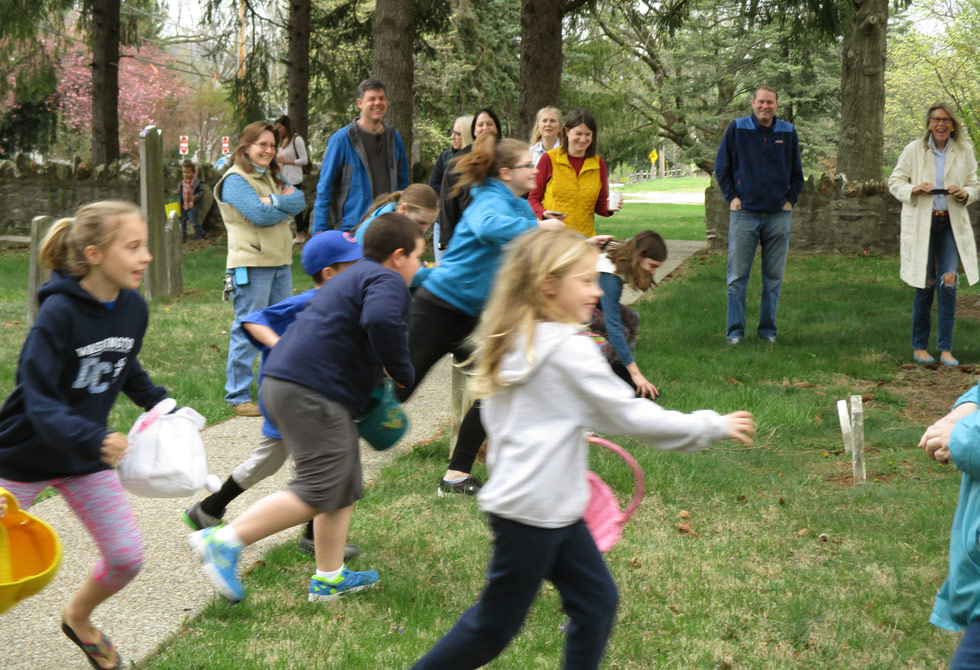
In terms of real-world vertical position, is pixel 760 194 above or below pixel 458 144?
below

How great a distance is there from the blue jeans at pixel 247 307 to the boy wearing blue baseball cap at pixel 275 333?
237 cm

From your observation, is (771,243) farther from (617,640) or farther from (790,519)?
(617,640)

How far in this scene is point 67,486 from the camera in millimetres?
3330

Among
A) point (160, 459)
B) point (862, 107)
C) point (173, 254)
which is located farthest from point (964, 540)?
point (862, 107)

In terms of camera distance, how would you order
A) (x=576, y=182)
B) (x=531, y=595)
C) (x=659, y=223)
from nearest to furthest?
(x=531, y=595) < (x=576, y=182) < (x=659, y=223)

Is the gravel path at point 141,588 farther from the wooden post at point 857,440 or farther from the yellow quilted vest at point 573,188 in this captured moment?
the wooden post at point 857,440

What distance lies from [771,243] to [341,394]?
21.5 feet

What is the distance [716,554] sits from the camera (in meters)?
4.69

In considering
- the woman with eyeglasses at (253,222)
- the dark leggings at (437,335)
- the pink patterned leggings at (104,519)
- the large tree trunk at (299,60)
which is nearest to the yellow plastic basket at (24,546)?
the pink patterned leggings at (104,519)

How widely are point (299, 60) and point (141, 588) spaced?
49.0ft

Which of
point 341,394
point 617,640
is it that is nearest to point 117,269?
point 341,394

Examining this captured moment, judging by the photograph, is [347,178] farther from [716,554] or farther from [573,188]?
[716,554]

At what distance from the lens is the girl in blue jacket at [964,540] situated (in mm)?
2455

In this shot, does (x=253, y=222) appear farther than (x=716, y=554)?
Yes
